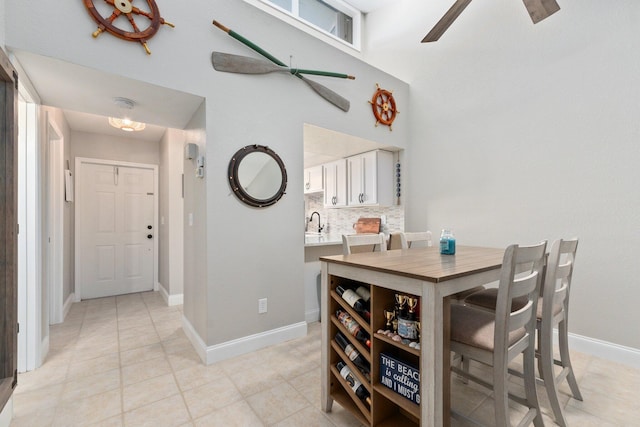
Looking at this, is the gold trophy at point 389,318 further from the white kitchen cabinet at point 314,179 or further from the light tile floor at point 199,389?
the white kitchen cabinet at point 314,179

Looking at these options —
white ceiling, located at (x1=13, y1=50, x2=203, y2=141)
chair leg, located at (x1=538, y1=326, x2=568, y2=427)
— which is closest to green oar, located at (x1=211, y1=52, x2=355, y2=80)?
white ceiling, located at (x1=13, y1=50, x2=203, y2=141)

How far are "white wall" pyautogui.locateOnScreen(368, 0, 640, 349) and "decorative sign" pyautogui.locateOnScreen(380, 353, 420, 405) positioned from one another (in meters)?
2.15

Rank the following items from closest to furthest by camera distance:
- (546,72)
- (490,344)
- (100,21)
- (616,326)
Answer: (490,344)
(100,21)
(616,326)
(546,72)

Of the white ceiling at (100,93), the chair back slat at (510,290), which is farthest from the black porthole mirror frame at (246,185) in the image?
the chair back slat at (510,290)

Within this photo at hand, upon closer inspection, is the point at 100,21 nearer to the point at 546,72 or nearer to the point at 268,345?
the point at 268,345

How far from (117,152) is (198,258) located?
10.2 feet

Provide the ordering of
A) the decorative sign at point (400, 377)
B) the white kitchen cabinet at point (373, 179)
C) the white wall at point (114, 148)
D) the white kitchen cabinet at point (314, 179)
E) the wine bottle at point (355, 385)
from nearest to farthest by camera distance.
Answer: the decorative sign at point (400, 377) → the wine bottle at point (355, 385) → the white kitchen cabinet at point (373, 179) → the white wall at point (114, 148) → the white kitchen cabinet at point (314, 179)

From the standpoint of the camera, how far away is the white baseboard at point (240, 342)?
225cm

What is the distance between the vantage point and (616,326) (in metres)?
2.26

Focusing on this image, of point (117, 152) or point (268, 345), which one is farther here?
point (117, 152)

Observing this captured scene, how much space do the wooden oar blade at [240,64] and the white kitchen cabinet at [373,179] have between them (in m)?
1.68

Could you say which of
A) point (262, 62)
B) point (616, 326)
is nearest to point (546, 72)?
point (616, 326)

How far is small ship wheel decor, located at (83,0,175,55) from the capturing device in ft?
5.89

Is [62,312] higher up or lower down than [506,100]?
lower down
